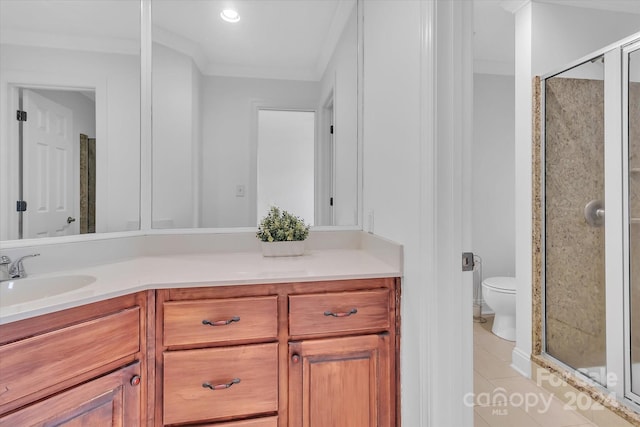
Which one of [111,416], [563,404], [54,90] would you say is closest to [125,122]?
[54,90]

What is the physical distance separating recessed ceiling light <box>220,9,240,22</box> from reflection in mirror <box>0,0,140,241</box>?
390mm

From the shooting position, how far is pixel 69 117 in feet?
4.84

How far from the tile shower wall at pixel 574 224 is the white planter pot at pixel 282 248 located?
5.22ft

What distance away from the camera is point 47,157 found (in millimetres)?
1408

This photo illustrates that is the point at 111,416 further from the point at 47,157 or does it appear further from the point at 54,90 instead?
the point at 54,90

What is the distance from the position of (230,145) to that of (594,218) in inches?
83.0

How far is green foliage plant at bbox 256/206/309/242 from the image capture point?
1689 millimetres

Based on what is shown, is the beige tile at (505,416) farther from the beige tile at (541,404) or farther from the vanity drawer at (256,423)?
the vanity drawer at (256,423)

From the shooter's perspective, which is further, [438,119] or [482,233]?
[482,233]

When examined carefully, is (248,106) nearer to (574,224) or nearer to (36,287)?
(36,287)

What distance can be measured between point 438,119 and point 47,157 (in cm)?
148

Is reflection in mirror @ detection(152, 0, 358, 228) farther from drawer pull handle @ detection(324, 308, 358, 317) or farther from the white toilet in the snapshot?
the white toilet

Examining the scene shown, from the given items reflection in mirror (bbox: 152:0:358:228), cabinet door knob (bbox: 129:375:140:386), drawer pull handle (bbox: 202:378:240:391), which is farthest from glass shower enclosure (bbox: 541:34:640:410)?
cabinet door knob (bbox: 129:375:140:386)

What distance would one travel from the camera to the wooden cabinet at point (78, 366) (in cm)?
87
